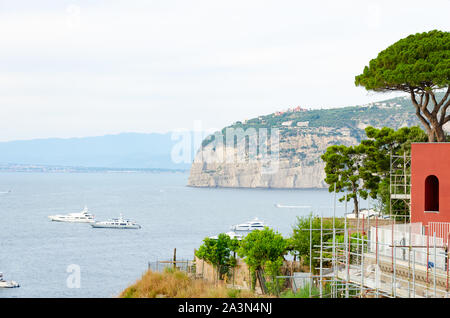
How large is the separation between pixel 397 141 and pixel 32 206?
413 ft

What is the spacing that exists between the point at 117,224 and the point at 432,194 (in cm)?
9706

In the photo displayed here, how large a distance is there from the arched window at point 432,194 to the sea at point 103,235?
512 cm

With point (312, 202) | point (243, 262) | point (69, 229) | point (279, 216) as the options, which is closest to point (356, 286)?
point (243, 262)

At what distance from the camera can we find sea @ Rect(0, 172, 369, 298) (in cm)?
7006

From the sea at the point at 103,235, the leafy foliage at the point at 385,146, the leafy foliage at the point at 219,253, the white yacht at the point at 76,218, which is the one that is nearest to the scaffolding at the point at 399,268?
the sea at the point at 103,235

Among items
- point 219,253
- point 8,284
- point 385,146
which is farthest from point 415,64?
point 8,284

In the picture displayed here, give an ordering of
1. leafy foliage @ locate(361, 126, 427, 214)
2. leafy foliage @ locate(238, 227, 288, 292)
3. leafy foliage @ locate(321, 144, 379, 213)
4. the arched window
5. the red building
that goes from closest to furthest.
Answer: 1. the red building
2. the arched window
3. leafy foliage @ locate(238, 227, 288, 292)
4. leafy foliage @ locate(361, 126, 427, 214)
5. leafy foliage @ locate(321, 144, 379, 213)

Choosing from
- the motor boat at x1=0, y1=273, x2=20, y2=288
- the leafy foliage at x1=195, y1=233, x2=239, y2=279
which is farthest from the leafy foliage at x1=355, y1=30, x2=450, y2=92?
the motor boat at x1=0, y1=273, x2=20, y2=288

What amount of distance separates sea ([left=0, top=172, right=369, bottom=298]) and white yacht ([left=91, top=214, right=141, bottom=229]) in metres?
1.41

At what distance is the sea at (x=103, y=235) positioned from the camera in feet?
230

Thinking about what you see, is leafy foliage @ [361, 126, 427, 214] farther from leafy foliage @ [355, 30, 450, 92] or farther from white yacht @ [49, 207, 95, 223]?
white yacht @ [49, 207, 95, 223]

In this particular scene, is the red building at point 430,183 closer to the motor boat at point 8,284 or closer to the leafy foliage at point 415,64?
the leafy foliage at point 415,64

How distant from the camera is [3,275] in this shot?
236 ft

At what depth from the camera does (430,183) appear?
29547mm
